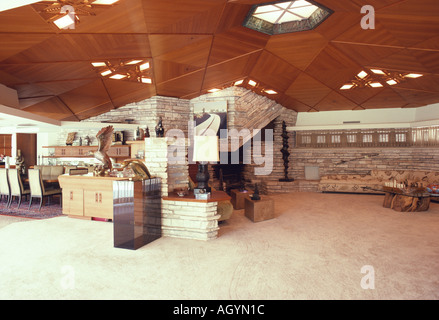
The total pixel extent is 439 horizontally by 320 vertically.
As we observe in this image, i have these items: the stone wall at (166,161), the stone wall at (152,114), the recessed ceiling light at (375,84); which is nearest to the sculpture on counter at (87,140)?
the stone wall at (152,114)

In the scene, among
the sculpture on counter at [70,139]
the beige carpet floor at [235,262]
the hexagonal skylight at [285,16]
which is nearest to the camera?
the beige carpet floor at [235,262]

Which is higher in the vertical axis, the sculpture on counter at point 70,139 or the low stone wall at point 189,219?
the sculpture on counter at point 70,139

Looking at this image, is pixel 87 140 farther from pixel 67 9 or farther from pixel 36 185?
pixel 67 9

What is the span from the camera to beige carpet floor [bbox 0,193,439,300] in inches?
102

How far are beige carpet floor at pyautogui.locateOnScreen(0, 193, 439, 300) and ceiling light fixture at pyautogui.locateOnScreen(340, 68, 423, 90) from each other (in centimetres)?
347

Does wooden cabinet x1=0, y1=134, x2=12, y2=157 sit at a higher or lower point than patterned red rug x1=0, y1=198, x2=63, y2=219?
higher

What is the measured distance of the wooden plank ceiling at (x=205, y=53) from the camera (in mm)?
4016

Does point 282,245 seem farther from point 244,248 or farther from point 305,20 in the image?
point 305,20

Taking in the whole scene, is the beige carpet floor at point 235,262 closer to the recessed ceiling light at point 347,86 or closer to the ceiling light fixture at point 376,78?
the ceiling light fixture at point 376,78

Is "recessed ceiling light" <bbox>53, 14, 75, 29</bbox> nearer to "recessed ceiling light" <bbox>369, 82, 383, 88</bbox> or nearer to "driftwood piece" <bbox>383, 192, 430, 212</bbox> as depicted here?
"recessed ceiling light" <bbox>369, 82, 383, 88</bbox>

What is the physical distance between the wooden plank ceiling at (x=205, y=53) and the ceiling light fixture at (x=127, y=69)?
0.18 meters

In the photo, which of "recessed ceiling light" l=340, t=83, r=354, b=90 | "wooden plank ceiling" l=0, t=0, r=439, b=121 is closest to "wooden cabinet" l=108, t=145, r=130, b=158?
"wooden plank ceiling" l=0, t=0, r=439, b=121

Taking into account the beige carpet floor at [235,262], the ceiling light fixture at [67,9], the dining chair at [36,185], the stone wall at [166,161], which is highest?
the ceiling light fixture at [67,9]

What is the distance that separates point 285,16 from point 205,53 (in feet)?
5.92
